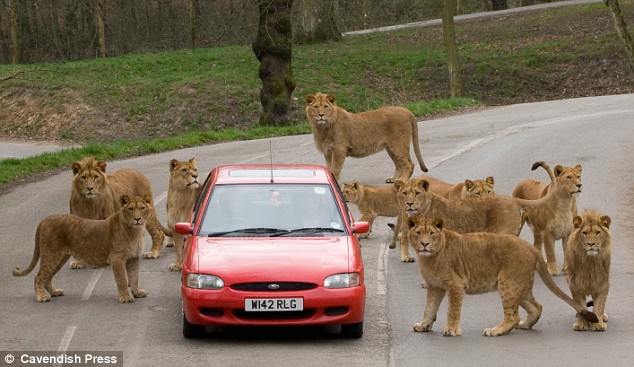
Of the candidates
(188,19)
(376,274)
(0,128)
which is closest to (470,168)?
(376,274)

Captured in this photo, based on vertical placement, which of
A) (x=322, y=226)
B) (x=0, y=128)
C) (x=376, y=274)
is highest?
(x=322, y=226)

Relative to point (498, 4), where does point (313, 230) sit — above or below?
above

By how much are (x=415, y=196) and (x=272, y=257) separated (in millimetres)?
3182

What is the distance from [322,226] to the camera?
11.1 m

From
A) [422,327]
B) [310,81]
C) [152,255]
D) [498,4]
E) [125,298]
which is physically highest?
[422,327]

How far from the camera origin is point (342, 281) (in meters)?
10.2

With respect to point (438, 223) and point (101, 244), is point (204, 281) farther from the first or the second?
point (101, 244)

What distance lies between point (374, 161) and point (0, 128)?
21.5 metres

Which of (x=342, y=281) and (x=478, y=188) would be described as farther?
(x=478, y=188)

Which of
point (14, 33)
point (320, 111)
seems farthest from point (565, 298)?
point (14, 33)

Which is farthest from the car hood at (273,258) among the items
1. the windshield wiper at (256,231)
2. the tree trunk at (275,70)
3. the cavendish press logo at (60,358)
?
the tree trunk at (275,70)

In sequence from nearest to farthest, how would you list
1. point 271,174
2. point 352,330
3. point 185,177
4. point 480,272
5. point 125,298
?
1. point 352,330
2. point 480,272
3. point 271,174
4. point 125,298
5. point 185,177

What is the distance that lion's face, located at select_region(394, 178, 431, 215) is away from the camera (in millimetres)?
13094

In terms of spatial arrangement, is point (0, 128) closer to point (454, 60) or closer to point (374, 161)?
point (454, 60)
